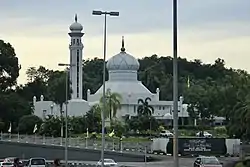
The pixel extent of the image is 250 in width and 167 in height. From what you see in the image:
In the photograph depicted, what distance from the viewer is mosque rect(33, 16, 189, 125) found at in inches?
5664

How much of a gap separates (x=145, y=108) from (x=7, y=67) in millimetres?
28257

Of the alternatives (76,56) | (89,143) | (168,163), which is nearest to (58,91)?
(76,56)

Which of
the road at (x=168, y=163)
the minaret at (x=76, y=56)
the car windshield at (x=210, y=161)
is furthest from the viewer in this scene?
the minaret at (x=76, y=56)

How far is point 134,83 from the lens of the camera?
152m

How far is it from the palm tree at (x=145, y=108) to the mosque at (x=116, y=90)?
1.06 metres

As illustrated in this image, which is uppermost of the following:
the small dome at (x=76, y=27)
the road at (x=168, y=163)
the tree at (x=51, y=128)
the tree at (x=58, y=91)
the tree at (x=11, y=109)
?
the small dome at (x=76, y=27)

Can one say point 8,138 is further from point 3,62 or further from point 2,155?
point 3,62

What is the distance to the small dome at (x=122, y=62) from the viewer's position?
495 ft

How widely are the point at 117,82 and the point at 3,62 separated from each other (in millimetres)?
32998

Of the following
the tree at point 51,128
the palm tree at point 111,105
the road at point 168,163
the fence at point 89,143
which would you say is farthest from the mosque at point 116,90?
the road at point 168,163

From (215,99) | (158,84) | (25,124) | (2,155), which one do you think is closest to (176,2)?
(2,155)

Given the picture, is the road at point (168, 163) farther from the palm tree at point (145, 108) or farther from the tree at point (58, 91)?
the tree at point (58, 91)

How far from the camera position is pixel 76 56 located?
144m

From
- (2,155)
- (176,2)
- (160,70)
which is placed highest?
(160,70)
